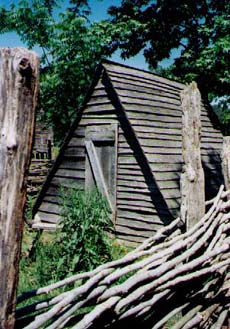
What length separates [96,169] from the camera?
977cm

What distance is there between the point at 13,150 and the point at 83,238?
13.8 ft

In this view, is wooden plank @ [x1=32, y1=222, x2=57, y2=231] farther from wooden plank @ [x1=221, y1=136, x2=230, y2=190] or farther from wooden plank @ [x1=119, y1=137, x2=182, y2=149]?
wooden plank @ [x1=221, y1=136, x2=230, y2=190]

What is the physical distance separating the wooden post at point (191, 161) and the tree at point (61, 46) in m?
14.6

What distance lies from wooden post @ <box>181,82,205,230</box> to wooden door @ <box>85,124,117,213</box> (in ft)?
18.7

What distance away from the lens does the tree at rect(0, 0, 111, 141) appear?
58.8 ft

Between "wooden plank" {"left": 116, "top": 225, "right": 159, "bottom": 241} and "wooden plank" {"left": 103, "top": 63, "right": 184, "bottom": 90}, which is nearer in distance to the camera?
"wooden plank" {"left": 116, "top": 225, "right": 159, "bottom": 241}

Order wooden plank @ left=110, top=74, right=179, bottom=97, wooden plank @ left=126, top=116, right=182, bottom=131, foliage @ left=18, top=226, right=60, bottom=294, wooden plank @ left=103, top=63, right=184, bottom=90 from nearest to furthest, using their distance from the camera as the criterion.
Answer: foliage @ left=18, top=226, right=60, bottom=294 < wooden plank @ left=126, top=116, right=182, bottom=131 < wooden plank @ left=110, top=74, right=179, bottom=97 < wooden plank @ left=103, top=63, right=184, bottom=90

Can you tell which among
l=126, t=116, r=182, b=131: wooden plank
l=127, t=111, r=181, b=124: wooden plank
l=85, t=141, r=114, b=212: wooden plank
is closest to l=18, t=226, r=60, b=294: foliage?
l=85, t=141, r=114, b=212: wooden plank

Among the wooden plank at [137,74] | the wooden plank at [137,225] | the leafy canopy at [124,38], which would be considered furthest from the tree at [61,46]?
the wooden plank at [137,225]

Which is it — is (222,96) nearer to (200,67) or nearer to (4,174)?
(200,67)

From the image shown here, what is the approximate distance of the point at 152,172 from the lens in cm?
825

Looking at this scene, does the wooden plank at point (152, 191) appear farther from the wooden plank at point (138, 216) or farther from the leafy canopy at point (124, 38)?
the leafy canopy at point (124, 38)

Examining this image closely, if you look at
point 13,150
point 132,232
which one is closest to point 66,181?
point 132,232

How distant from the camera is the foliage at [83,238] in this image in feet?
19.2
